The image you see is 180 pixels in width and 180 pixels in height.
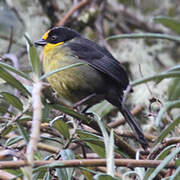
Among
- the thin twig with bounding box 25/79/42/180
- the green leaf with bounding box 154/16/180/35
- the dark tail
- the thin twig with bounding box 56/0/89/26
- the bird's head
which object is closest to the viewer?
the thin twig with bounding box 25/79/42/180

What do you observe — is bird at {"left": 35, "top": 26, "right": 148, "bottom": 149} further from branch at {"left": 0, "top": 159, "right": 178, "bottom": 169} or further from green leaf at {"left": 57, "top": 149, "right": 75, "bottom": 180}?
branch at {"left": 0, "top": 159, "right": 178, "bottom": 169}

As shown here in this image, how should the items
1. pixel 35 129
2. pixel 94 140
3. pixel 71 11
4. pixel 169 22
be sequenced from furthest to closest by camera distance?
pixel 71 11, pixel 94 140, pixel 169 22, pixel 35 129

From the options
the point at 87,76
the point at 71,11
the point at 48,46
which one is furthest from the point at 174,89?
the point at 71,11

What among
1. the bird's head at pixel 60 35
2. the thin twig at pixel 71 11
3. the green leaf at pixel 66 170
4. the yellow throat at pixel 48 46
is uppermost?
the thin twig at pixel 71 11

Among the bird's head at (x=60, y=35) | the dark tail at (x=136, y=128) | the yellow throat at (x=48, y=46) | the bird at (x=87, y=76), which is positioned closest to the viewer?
the dark tail at (x=136, y=128)

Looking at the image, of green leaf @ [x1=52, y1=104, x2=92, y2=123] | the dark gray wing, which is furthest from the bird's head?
green leaf @ [x1=52, y1=104, x2=92, y2=123]

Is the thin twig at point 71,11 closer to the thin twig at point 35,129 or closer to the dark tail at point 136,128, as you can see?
the dark tail at point 136,128

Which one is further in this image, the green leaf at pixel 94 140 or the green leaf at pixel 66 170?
the green leaf at pixel 94 140

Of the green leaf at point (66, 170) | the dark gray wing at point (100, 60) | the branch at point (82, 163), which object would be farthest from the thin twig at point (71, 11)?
the branch at point (82, 163)

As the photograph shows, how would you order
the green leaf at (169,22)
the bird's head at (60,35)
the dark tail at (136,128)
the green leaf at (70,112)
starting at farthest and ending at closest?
the bird's head at (60,35), the dark tail at (136,128), the green leaf at (70,112), the green leaf at (169,22)

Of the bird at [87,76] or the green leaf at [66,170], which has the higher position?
the bird at [87,76]

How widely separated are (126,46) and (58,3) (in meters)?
1.04

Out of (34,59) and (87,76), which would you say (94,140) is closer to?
(34,59)

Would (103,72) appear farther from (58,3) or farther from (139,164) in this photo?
(58,3)
